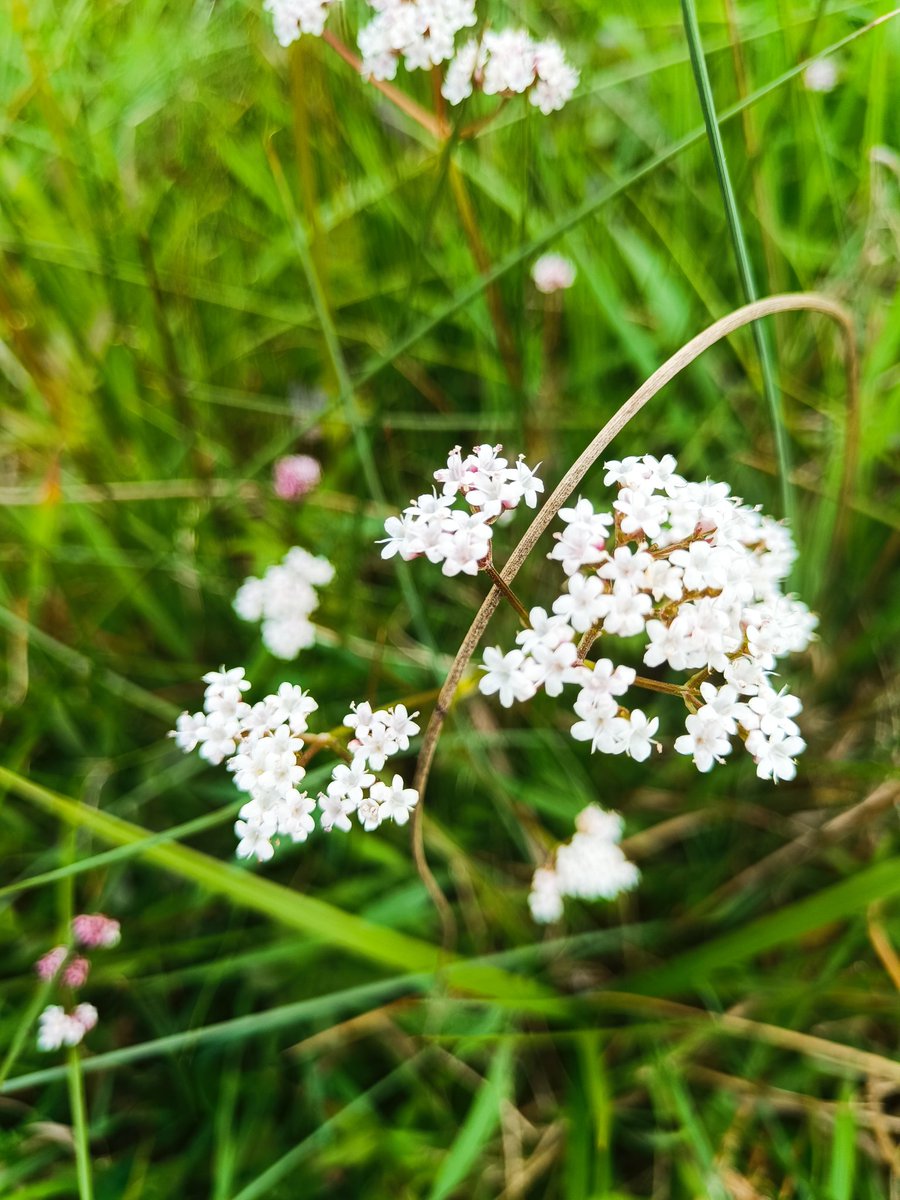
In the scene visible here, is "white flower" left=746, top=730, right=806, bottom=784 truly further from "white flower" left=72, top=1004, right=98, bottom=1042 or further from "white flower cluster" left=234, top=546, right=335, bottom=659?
"white flower" left=72, top=1004, right=98, bottom=1042

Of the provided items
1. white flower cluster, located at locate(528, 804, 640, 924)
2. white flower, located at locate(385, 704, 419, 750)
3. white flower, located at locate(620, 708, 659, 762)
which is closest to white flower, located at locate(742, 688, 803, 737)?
white flower, located at locate(620, 708, 659, 762)

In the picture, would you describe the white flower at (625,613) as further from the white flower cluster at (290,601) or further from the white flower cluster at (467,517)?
the white flower cluster at (290,601)

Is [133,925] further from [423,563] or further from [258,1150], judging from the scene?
[423,563]

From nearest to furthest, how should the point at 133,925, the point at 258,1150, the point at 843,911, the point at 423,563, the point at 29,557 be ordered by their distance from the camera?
the point at 843,911 < the point at 258,1150 < the point at 133,925 < the point at 423,563 < the point at 29,557

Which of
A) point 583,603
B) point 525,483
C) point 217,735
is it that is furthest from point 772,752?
point 217,735

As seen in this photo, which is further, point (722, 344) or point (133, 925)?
point (722, 344)

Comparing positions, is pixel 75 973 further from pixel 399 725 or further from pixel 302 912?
pixel 399 725

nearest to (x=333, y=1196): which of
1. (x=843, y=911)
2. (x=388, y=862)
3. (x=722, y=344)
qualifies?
(x=388, y=862)
